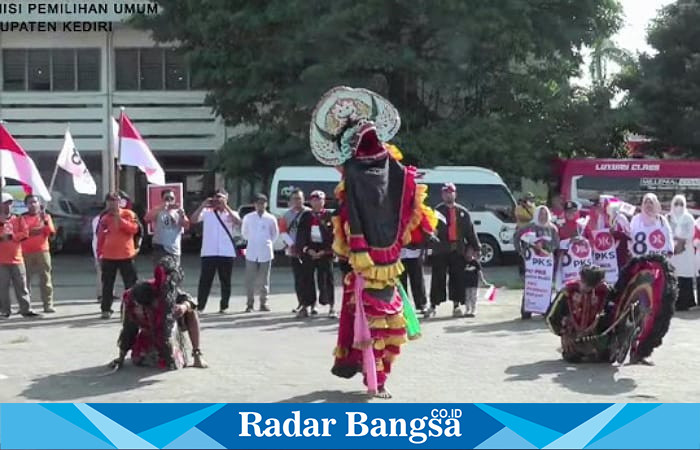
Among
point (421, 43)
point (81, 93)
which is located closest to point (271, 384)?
point (421, 43)

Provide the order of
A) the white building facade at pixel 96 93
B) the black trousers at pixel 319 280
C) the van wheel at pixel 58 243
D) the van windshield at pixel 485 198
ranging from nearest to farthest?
the black trousers at pixel 319 280 → the van windshield at pixel 485 198 → the van wheel at pixel 58 243 → the white building facade at pixel 96 93

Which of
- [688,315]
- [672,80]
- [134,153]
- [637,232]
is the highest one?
[672,80]

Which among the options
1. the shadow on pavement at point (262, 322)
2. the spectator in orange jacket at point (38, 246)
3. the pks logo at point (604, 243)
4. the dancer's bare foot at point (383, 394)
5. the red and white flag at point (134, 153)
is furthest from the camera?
the red and white flag at point (134, 153)

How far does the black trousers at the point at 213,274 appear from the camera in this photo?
14180 mm

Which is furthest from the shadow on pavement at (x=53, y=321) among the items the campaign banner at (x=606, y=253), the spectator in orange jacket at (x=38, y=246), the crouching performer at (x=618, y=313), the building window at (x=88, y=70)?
the building window at (x=88, y=70)

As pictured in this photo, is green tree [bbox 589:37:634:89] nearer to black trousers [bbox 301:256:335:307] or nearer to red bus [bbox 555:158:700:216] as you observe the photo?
red bus [bbox 555:158:700:216]

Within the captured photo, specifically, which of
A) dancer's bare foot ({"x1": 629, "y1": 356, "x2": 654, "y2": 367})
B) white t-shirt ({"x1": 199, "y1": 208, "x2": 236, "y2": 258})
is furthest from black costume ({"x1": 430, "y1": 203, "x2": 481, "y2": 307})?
dancer's bare foot ({"x1": 629, "y1": 356, "x2": 654, "y2": 367})

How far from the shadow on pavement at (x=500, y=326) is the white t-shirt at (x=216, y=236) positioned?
10.1 feet

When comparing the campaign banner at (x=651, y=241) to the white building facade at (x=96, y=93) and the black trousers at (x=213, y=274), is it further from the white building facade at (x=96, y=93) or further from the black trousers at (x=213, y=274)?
the white building facade at (x=96, y=93)

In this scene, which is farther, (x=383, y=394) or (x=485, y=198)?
(x=485, y=198)

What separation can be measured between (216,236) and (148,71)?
Answer: 67.5ft

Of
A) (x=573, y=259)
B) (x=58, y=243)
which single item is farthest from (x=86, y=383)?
(x=58, y=243)

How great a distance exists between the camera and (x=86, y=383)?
29.6ft

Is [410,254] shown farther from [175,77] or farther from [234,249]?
[175,77]
